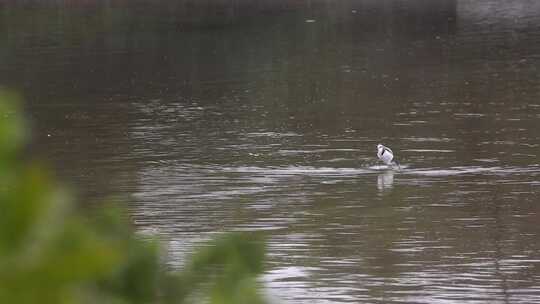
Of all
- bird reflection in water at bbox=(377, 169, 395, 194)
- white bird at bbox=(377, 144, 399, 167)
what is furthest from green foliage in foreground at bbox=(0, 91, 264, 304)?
white bird at bbox=(377, 144, 399, 167)

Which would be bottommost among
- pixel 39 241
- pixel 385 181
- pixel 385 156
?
pixel 385 181

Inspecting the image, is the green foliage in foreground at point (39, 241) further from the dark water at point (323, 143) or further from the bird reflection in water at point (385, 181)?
the bird reflection in water at point (385, 181)

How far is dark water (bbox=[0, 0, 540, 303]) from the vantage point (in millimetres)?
Result: 12336

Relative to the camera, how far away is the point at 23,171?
0.84 metres

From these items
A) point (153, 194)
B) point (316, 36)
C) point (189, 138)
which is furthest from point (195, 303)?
point (316, 36)

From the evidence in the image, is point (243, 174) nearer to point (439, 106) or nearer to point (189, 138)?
point (189, 138)

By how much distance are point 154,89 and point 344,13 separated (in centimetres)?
2304

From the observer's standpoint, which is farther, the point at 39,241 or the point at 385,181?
the point at 385,181

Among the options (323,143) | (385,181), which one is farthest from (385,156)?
(323,143)

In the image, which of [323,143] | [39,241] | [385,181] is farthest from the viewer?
[323,143]

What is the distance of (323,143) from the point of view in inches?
797

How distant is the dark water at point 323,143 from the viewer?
12.3 metres

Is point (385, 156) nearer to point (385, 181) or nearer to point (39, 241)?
point (385, 181)

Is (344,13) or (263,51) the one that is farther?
(344,13)
